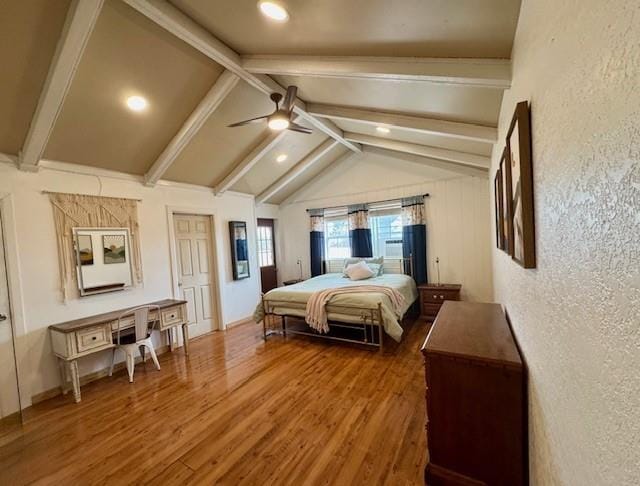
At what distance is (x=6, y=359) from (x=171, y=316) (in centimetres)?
147

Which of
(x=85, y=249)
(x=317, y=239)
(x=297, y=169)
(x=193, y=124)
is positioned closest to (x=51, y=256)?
(x=85, y=249)

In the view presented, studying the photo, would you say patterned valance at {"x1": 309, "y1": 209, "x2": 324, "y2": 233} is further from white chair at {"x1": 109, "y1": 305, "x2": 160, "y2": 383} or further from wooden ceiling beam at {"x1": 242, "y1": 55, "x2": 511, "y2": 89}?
wooden ceiling beam at {"x1": 242, "y1": 55, "x2": 511, "y2": 89}

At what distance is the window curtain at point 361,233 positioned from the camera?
5.52 m

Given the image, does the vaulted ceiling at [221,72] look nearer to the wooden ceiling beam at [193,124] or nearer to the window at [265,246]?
the wooden ceiling beam at [193,124]

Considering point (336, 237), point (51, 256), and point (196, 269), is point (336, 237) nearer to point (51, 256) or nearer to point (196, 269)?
point (196, 269)

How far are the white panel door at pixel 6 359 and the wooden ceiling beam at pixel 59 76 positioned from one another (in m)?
0.89

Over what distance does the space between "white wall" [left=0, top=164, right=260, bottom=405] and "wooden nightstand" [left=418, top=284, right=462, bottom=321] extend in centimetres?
395

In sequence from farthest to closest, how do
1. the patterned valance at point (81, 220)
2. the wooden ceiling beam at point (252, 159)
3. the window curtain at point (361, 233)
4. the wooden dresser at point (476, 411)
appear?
the window curtain at point (361, 233), the wooden ceiling beam at point (252, 159), the patterned valance at point (81, 220), the wooden dresser at point (476, 411)

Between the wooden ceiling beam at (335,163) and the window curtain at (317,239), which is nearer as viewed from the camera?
the wooden ceiling beam at (335,163)

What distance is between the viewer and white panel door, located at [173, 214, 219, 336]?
4445mm

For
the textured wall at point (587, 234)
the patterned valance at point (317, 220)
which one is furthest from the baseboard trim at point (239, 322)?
the textured wall at point (587, 234)

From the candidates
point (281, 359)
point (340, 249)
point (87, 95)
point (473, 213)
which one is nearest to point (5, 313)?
point (87, 95)

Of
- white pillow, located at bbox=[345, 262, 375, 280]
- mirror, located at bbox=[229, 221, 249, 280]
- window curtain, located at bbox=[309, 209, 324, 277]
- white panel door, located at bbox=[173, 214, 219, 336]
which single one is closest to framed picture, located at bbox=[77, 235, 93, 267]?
white panel door, located at bbox=[173, 214, 219, 336]

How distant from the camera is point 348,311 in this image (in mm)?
3629
